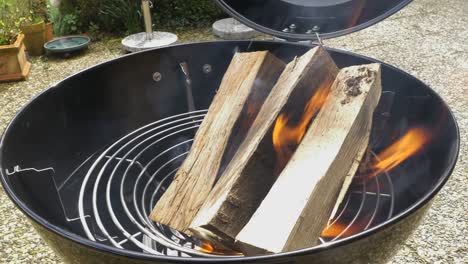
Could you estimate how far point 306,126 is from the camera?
1377mm

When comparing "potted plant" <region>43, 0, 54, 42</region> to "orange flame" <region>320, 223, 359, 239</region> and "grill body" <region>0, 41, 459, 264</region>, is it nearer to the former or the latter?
"grill body" <region>0, 41, 459, 264</region>

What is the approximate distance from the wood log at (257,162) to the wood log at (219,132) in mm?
80

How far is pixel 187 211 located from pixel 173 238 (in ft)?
0.48

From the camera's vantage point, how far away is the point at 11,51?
3.34 meters

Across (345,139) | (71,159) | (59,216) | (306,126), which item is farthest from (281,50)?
(59,216)

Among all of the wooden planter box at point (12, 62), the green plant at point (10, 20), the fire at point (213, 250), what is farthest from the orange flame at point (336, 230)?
the green plant at point (10, 20)

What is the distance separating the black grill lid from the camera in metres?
1.51

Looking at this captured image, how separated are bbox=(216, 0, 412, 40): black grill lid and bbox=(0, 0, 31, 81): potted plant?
8.07 feet

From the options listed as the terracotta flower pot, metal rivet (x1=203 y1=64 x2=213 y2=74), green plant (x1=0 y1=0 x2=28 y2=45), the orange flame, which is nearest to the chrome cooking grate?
the orange flame

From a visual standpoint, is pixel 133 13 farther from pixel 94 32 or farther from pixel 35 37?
pixel 35 37

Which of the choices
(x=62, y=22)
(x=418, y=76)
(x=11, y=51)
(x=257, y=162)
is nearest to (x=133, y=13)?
(x=62, y=22)

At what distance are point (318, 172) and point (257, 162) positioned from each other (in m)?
0.18

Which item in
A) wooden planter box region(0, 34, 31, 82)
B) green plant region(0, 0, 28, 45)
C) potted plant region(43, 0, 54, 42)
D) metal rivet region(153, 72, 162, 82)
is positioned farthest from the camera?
potted plant region(43, 0, 54, 42)

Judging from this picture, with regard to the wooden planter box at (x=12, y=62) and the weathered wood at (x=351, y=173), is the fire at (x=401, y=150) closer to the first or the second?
the weathered wood at (x=351, y=173)
